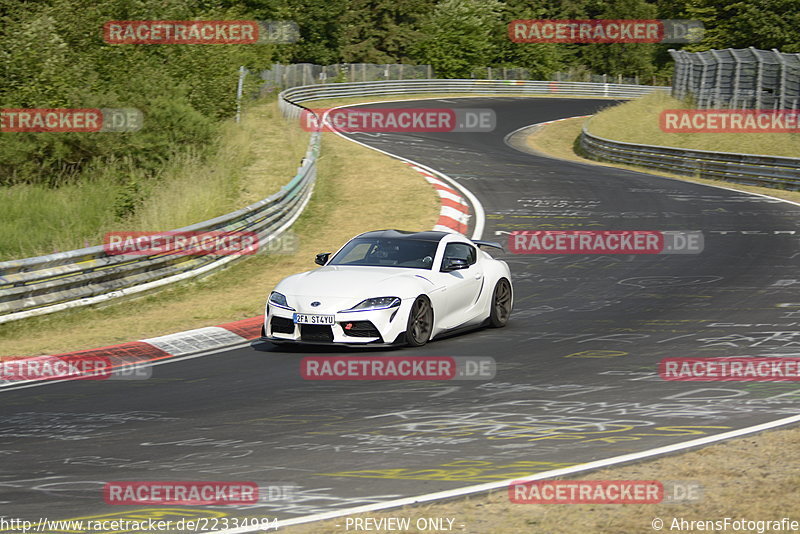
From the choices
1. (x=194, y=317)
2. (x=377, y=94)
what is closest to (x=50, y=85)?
(x=194, y=317)

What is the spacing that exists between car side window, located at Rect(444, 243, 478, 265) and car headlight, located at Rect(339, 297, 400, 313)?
5.54ft

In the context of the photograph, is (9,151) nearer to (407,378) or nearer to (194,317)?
(194,317)

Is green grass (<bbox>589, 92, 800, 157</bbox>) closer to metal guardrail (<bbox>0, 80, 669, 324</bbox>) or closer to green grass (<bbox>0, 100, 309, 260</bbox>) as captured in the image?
green grass (<bbox>0, 100, 309, 260</bbox>)

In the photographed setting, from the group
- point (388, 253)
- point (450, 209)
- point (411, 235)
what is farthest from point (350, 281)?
point (450, 209)

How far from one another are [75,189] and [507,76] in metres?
58.5

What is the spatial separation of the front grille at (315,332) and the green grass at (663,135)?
28716mm

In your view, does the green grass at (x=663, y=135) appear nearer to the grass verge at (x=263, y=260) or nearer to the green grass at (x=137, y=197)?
the grass verge at (x=263, y=260)

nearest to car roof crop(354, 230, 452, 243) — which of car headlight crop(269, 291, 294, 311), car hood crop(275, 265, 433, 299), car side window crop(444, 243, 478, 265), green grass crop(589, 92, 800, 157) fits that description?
car side window crop(444, 243, 478, 265)

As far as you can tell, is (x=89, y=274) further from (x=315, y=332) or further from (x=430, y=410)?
(x=430, y=410)

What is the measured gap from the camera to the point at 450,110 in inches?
2175

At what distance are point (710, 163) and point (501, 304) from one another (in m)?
21.0

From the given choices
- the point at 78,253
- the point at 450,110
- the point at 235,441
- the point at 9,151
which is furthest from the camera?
the point at 450,110

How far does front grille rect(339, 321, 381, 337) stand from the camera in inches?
455

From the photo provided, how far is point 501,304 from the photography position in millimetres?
13641
